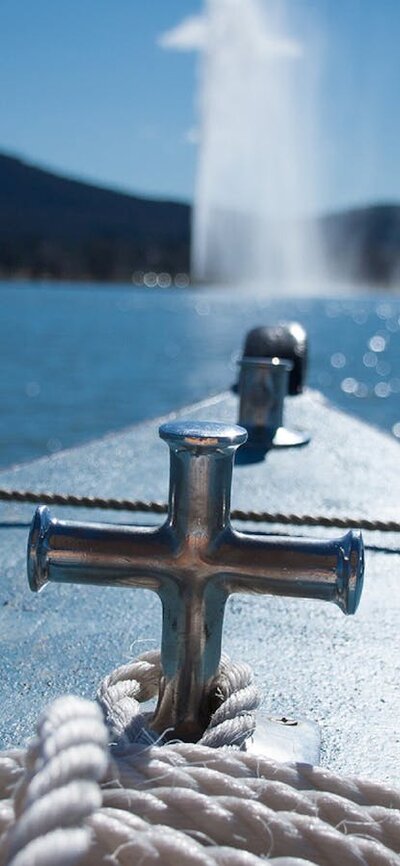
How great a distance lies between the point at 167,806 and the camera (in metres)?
0.70

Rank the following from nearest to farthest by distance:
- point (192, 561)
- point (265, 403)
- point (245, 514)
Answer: point (192, 561) → point (245, 514) → point (265, 403)

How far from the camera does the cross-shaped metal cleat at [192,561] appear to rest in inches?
36.5

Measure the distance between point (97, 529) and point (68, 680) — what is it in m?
0.46

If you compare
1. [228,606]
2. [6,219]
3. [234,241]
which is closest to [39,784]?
[228,606]

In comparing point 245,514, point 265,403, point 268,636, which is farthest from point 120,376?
point 268,636

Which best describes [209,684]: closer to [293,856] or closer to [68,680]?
[293,856]

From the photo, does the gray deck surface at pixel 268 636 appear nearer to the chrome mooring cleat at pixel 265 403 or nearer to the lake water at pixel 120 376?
the chrome mooring cleat at pixel 265 403

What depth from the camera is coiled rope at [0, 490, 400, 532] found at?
6.43 feet

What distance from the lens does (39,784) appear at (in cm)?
56

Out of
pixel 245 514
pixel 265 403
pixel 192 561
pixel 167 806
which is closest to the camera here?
pixel 167 806

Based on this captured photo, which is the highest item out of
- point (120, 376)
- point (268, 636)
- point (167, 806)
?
point (167, 806)

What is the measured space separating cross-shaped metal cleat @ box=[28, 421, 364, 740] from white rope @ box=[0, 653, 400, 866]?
11 centimetres

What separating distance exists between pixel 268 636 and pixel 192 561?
66 cm

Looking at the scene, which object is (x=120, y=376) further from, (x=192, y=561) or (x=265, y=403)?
(x=192, y=561)
